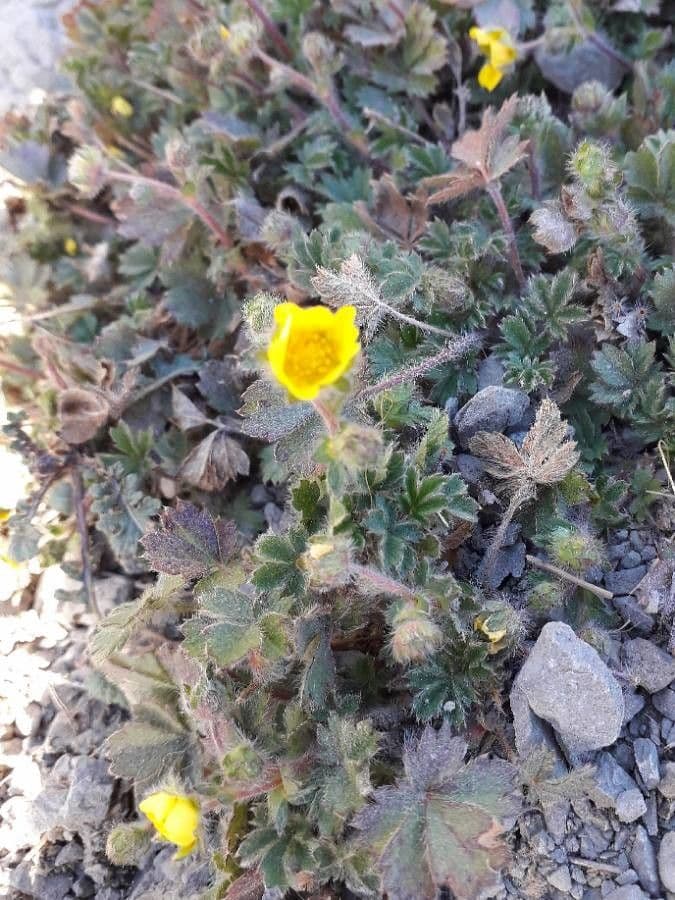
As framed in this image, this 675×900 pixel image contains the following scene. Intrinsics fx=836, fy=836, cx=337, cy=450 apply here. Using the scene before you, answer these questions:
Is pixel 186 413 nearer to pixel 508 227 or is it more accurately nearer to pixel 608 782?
pixel 508 227

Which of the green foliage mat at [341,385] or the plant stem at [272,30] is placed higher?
the plant stem at [272,30]

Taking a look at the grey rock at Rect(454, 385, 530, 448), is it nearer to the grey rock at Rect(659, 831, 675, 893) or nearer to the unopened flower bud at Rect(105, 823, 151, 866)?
the grey rock at Rect(659, 831, 675, 893)

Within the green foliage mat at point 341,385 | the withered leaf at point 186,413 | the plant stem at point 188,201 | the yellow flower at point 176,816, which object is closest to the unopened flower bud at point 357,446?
the green foliage mat at point 341,385

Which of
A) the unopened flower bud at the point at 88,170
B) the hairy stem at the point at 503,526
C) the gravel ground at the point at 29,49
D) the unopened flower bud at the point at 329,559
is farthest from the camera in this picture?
the gravel ground at the point at 29,49

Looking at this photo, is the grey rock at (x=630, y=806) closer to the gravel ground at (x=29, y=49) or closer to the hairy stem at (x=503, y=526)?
the hairy stem at (x=503, y=526)

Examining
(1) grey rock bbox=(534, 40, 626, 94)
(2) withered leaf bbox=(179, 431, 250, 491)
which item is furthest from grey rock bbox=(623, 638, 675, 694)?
(1) grey rock bbox=(534, 40, 626, 94)
